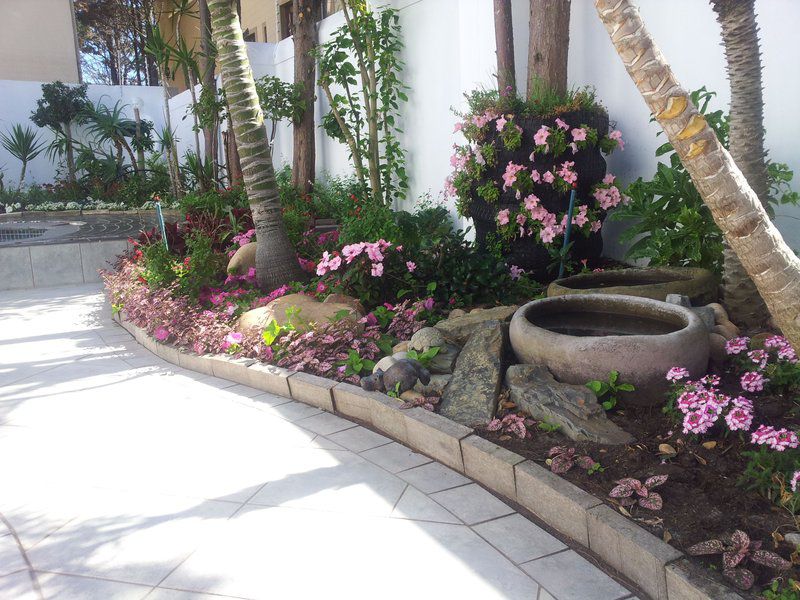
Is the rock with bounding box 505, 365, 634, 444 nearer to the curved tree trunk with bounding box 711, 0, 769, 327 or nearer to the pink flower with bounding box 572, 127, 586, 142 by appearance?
the curved tree trunk with bounding box 711, 0, 769, 327

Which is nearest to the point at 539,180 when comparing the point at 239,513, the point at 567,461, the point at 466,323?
the point at 466,323

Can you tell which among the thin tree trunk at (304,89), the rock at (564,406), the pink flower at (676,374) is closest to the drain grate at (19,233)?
the thin tree trunk at (304,89)

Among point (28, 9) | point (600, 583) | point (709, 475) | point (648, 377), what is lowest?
point (600, 583)

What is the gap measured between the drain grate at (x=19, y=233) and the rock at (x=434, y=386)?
8.17 metres


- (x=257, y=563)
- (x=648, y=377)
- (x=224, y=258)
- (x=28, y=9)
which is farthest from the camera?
(x=28, y=9)

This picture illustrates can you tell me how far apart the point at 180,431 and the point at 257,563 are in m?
1.35

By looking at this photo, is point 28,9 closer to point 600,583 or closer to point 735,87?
point 735,87

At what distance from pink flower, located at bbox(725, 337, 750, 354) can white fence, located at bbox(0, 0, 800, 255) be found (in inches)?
56.8

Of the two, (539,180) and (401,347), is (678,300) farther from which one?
(539,180)

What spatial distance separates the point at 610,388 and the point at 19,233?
9.74 meters

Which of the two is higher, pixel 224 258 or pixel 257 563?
pixel 224 258

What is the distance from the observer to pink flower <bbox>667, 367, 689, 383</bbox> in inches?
107

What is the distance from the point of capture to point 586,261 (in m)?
5.15

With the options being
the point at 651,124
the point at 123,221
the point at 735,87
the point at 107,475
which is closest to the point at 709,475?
the point at 735,87
